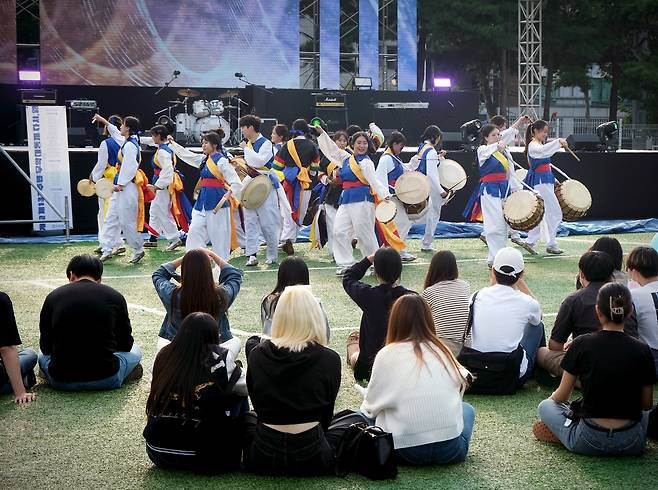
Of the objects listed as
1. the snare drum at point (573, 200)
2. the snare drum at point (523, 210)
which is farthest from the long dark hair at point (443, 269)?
the snare drum at point (573, 200)

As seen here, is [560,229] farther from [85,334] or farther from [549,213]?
[85,334]

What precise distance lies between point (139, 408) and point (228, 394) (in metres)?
1.39

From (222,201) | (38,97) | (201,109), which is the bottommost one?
(222,201)

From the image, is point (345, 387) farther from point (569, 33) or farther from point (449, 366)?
point (569, 33)

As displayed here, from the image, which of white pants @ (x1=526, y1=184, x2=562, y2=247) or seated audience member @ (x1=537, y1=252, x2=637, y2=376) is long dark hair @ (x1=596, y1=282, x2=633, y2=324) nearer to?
seated audience member @ (x1=537, y1=252, x2=637, y2=376)

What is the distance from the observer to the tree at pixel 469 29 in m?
31.7

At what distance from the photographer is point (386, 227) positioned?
1186 cm

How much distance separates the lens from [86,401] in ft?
20.0

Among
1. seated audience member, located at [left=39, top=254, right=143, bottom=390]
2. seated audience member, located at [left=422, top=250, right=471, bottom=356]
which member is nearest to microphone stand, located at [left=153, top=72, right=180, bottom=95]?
seated audience member, located at [left=39, top=254, right=143, bottom=390]

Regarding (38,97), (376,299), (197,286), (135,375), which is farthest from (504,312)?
(38,97)

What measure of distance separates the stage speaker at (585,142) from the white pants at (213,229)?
25.6 ft

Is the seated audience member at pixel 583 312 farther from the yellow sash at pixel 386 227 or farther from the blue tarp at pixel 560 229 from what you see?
the blue tarp at pixel 560 229

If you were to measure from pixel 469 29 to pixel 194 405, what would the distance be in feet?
93.6

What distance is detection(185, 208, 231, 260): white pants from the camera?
11266mm
